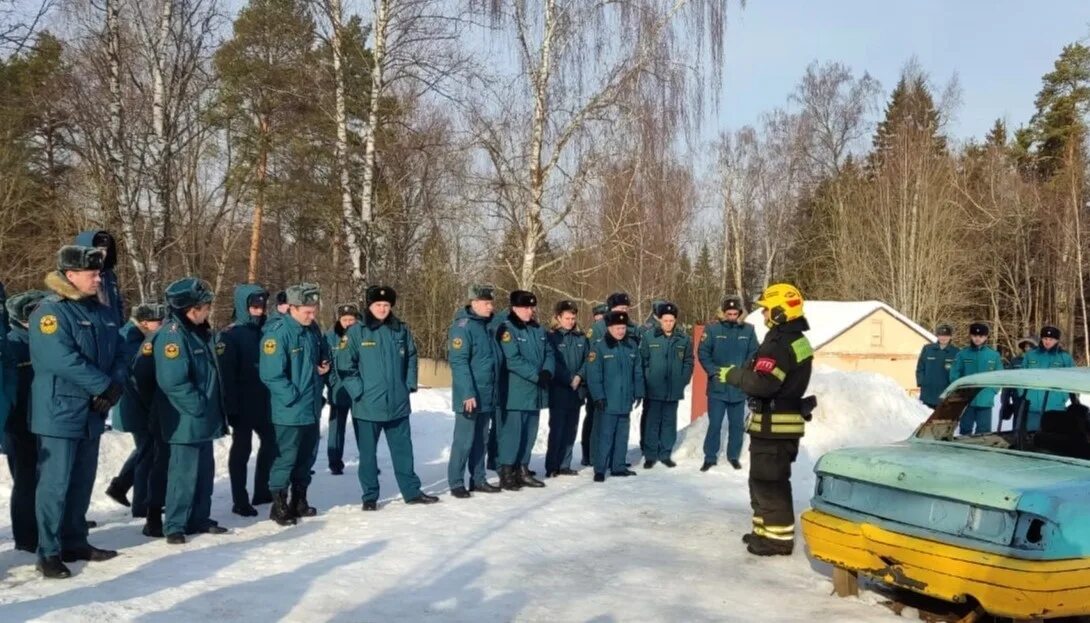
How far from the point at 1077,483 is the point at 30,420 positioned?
6489 mm

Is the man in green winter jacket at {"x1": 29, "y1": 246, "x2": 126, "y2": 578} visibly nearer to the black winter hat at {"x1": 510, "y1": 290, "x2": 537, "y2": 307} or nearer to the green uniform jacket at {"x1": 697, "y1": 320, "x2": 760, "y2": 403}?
the black winter hat at {"x1": 510, "y1": 290, "x2": 537, "y2": 307}

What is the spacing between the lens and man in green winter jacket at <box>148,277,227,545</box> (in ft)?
21.8

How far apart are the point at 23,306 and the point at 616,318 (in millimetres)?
6046

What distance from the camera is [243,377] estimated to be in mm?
8258

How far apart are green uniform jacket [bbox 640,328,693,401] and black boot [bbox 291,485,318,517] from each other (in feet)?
15.4

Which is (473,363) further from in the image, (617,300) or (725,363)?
(725,363)

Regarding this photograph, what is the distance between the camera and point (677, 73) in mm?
17453

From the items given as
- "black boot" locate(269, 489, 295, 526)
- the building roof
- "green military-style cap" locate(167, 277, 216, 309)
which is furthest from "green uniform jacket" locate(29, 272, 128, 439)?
the building roof

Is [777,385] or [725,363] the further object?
[725,363]

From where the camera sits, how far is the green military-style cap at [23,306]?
670 centimetres

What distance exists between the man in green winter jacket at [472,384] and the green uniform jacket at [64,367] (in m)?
3.46

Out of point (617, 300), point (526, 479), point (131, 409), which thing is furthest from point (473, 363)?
point (131, 409)

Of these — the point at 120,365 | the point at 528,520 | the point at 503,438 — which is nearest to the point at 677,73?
the point at 503,438

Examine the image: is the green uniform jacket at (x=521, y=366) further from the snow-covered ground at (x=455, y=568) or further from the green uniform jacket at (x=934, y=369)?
the green uniform jacket at (x=934, y=369)
